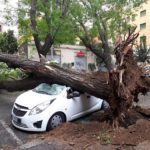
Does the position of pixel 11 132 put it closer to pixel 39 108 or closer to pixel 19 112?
pixel 19 112

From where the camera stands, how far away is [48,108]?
35.5 feet

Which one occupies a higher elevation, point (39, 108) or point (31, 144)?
point (39, 108)

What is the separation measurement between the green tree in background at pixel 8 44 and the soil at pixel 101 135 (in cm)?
2275

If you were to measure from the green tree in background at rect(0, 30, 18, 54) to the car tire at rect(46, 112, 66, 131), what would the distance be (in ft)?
72.0

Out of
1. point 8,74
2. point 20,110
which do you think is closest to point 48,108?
point 20,110

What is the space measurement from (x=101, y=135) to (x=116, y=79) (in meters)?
1.63

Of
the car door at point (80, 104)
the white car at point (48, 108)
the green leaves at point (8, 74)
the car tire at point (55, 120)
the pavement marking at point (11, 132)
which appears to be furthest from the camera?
the green leaves at point (8, 74)

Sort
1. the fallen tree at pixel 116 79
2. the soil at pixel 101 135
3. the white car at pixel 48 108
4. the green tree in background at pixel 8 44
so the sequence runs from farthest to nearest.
A: 1. the green tree in background at pixel 8 44
2. the white car at pixel 48 108
3. the fallen tree at pixel 116 79
4. the soil at pixel 101 135

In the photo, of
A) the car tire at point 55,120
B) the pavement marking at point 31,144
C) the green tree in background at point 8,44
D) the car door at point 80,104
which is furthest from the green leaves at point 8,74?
the green tree in background at point 8,44

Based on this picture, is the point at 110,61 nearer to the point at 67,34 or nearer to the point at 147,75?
the point at 67,34

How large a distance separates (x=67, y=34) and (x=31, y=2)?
3193 millimetres

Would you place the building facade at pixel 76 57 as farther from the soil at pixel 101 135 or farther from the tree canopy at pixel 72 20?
the soil at pixel 101 135

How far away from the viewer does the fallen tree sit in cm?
1040

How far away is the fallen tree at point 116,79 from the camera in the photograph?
34.1 feet
